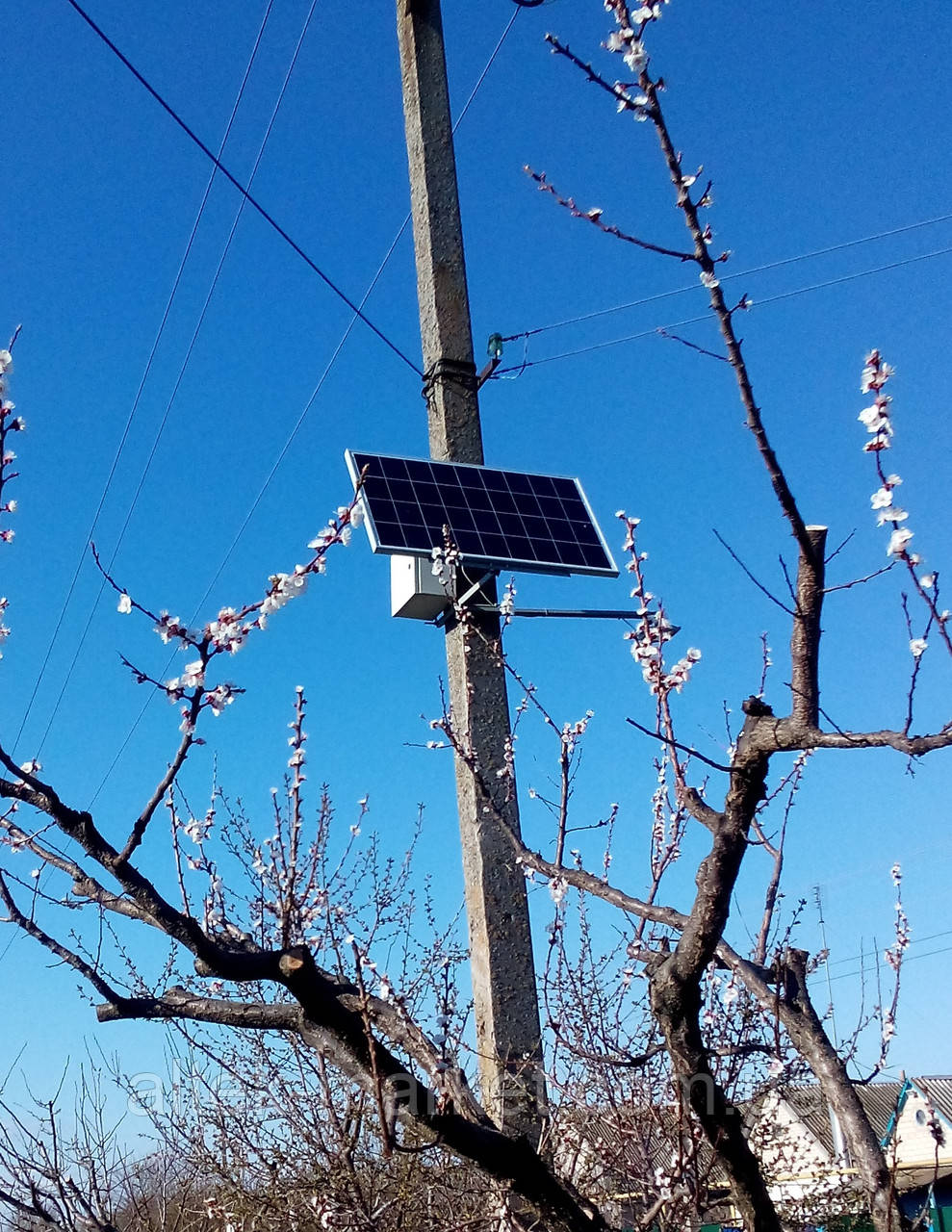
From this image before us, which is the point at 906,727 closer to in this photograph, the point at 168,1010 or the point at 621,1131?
the point at 168,1010

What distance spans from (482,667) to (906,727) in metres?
3.50

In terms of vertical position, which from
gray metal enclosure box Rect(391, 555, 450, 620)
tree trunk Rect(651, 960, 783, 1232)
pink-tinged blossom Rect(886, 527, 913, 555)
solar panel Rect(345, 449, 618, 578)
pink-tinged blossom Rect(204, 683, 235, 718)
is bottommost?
tree trunk Rect(651, 960, 783, 1232)

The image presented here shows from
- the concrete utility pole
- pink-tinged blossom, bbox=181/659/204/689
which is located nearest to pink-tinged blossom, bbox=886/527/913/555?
pink-tinged blossom, bbox=181/659/204/689

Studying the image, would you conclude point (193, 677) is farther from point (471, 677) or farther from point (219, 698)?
point (471, 677)

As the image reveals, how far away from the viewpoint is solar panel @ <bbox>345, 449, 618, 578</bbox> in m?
5.95

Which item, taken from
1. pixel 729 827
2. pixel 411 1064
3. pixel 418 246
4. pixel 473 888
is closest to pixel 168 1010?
pixel 411 1064

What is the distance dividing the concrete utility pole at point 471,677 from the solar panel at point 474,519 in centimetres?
17

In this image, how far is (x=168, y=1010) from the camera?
9.85 feet

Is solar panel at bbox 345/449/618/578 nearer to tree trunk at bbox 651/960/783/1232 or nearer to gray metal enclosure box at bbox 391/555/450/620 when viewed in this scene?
gray metal enclosure box at bbox 391/555/450/620

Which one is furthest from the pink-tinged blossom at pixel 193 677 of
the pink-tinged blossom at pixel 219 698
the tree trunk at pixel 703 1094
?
the tree trunk at pixel 703 1094

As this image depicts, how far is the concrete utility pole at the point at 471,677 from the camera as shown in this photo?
474 cm

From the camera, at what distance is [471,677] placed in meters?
5.43

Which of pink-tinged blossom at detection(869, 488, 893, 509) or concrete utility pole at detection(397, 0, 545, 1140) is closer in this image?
pink-tinged blossom at detection(869, 488, 893, 509)

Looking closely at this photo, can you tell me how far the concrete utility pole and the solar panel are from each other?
0.17m
